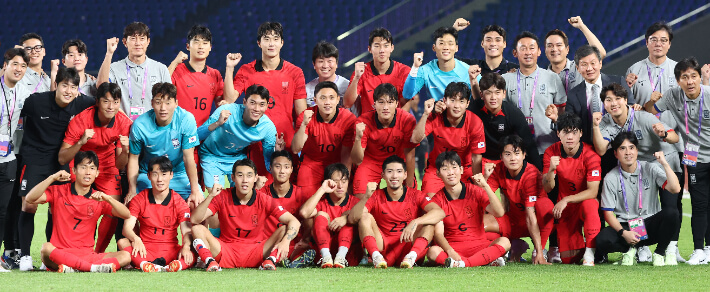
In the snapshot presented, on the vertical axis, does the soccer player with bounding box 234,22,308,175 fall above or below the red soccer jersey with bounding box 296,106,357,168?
above

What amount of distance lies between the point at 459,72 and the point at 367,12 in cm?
1048

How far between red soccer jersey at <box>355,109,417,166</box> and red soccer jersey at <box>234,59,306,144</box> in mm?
773

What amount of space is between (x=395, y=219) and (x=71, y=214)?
2.42m

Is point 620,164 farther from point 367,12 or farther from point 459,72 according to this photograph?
point 367,12

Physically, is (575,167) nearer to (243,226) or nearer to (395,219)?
(395,219)

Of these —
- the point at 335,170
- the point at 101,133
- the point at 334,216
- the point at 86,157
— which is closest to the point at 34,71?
the point at 101,133

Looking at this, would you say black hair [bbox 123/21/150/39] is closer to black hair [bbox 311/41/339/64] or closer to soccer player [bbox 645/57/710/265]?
black hair [bbox 311/41/339/64]

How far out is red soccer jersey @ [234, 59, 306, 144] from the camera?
263 inches

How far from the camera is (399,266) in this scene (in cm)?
570

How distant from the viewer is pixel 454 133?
6.16 m

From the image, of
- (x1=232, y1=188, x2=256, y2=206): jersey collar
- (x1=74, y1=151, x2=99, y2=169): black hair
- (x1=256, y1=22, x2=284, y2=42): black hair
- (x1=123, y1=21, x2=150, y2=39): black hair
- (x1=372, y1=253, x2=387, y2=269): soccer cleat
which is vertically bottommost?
(x1=372, y1=253, x2=387, y2=269): soccer cleat

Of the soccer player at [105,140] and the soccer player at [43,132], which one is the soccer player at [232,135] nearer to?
the soccer player at [105,140]

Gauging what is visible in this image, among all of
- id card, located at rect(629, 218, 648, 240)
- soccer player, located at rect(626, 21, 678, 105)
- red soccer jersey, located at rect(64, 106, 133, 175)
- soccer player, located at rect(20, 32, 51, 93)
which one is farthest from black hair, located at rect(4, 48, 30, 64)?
soccer player, located at rect(626, 21, 678, 105)

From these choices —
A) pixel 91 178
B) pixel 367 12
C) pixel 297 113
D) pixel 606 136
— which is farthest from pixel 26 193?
pixel 367 12
